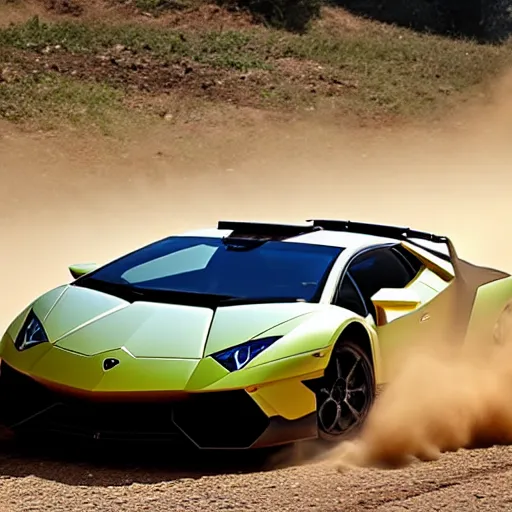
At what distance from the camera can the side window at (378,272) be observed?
22.5 feet

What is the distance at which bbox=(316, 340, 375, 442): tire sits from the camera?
599 centimetres

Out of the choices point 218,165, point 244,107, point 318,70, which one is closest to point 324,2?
point 318,70

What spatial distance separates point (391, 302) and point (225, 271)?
1009 millimetres

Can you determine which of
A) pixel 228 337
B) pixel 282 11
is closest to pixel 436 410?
pixel 228 337

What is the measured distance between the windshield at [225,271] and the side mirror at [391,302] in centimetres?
36

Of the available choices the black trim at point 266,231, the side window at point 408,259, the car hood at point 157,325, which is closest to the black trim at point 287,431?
the car hood at point 157,325

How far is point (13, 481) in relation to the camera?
541cm

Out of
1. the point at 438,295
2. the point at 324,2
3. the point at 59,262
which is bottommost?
the point at 59,262

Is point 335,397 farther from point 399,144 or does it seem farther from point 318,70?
point 318,70

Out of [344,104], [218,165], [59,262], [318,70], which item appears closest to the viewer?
[59,262]

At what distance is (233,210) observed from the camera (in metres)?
19.7

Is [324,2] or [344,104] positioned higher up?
[324,2]

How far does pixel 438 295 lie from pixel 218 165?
1570 centimetres

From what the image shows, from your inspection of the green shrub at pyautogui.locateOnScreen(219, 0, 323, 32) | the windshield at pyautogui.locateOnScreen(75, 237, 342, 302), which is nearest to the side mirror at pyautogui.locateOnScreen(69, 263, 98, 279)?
the windshield at pyautogui.locateOnScreen(75, 237, 342, 302)
